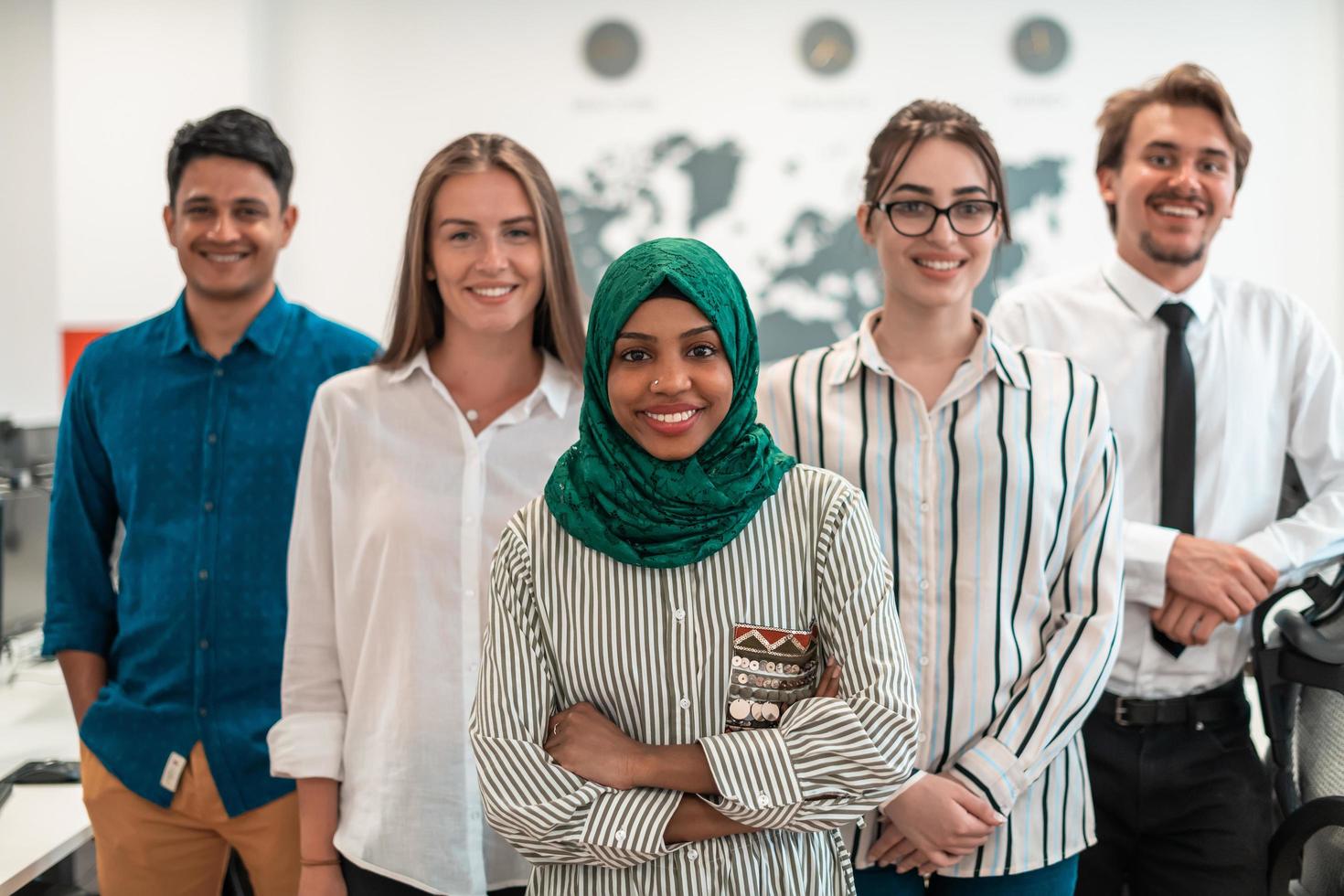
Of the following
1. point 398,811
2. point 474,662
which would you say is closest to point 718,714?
point 474,662

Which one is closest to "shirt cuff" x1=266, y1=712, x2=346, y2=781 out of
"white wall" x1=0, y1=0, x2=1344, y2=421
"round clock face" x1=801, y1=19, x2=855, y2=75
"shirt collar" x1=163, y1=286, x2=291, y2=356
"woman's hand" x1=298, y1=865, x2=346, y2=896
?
"woman's hand" x1=298, y1=865, x2=346, y2=896

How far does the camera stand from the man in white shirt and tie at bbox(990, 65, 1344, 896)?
2178 mm

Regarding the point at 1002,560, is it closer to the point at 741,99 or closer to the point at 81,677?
the point at 81,677

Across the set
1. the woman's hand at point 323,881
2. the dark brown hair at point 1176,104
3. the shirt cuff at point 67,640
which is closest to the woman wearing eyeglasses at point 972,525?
the dark brown hair at point 1176,104

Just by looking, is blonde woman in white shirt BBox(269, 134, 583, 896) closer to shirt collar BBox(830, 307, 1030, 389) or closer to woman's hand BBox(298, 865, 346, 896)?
woman's hand BBox(298, 865, 346, 896)

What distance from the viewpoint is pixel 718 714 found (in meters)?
1.41

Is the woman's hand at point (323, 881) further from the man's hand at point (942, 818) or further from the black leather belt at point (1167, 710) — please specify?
the black leather belt at point (1167, 710)

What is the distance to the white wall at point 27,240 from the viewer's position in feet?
16.2

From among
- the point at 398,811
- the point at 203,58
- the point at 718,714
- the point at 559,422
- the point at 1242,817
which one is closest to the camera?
the point at 718,714

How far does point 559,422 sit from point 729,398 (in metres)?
0.56

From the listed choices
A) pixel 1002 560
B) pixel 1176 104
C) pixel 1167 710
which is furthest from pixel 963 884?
pixel 1176 104

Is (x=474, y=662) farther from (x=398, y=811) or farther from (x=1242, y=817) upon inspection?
(x=1242, y=817)

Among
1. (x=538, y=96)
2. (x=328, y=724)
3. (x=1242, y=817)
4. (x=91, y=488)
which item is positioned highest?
(x=538, y=96)

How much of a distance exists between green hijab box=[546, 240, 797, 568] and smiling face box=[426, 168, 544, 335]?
17.5 inches
